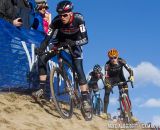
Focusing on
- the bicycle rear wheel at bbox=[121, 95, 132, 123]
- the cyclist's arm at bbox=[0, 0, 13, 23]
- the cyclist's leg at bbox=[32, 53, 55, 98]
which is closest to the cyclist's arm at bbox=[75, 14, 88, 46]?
the cyclist's leg at bbox=[32, 53, 55, 98]

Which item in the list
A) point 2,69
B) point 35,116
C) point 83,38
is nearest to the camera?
Answer: point 35,116

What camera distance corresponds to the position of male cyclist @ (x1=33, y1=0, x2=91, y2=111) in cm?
958

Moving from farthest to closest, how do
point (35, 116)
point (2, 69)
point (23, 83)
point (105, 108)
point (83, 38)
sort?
point (105, 108) < point (23, 83) < point (2, 69) < point (83, 38) < point (35, 116)

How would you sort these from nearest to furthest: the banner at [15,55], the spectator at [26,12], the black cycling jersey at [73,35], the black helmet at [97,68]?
the black cycling jersey at [73,35] < the banner at [15,55] < the spectator at [26,12] < the black helmet at [97,68]

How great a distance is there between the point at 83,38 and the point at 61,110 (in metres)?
1.94

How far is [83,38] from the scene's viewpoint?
31.5 ft

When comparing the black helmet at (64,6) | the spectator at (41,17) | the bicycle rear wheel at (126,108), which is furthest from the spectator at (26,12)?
the bicycle rear wheel at (126,108)

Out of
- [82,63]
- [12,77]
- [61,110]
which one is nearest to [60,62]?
[82,63]

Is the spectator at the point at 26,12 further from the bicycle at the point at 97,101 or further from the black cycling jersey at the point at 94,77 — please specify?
the bicycle at the point at 97,101

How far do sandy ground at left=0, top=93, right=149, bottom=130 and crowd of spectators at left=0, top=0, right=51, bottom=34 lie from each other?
2.11 m

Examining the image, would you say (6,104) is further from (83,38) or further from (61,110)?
(83,38)

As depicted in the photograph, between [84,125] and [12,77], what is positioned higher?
[12,77]

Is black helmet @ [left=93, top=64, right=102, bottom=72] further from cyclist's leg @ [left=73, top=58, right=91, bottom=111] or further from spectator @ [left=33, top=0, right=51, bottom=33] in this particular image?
cyclist's leg @ [left=73, top=58, right=91, bottom=111]

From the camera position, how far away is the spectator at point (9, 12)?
10.1m
